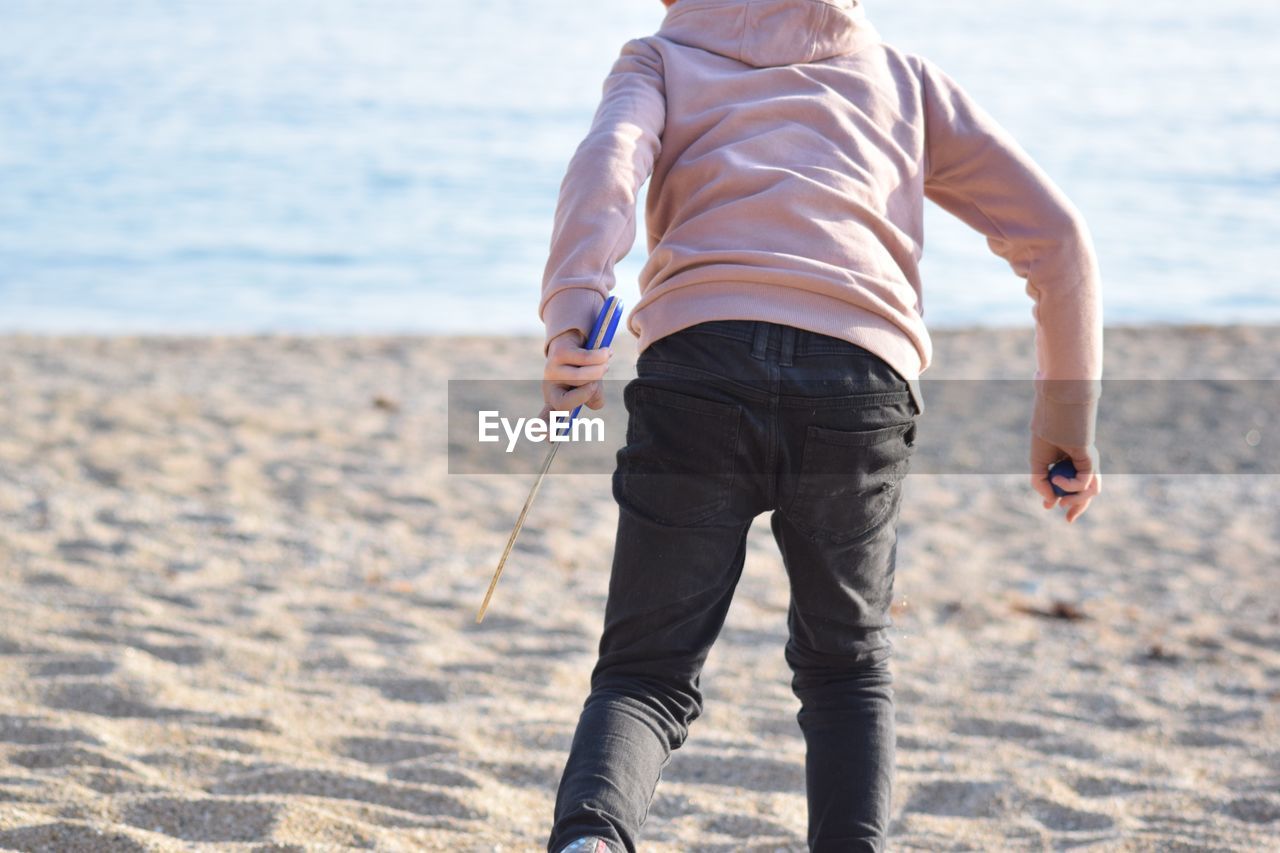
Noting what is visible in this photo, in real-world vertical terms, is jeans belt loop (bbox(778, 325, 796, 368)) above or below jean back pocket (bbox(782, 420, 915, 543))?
above

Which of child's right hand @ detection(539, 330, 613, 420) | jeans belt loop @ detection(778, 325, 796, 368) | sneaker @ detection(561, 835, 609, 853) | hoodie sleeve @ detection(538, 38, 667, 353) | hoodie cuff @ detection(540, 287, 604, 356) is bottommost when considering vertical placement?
sneaker @ detection(561, 835, 609, 853)

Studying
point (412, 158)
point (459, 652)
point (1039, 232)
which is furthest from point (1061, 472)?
point (412, 158)

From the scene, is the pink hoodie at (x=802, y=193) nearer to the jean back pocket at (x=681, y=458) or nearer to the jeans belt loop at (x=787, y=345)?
the jeans belt loop at (x=787, y=345)

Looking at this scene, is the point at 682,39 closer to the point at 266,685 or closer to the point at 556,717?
the point at 556,717

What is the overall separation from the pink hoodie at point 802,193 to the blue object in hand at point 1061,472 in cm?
6

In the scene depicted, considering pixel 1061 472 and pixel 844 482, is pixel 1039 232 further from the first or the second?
pixel 844 482

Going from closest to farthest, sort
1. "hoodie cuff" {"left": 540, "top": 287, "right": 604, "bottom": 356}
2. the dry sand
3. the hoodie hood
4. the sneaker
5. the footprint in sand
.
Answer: the sneaker
"hoodie cuff" {"left": 540, "top": 287, "right": 604, "bottom": 356}
the hoodie hood
the footprint in sand
the dry sand

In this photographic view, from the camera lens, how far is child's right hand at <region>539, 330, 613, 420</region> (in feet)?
5.60

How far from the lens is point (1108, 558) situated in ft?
14.8

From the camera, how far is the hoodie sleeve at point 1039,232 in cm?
197

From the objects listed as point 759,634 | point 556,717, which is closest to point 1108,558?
point 759,634

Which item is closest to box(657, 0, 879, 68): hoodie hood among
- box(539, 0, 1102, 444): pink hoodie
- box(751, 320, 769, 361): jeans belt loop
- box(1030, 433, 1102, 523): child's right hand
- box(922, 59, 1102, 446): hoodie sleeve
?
box(539, 0, 1102, 444): pink hoodie

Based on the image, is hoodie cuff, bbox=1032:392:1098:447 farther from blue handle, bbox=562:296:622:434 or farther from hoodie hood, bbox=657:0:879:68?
blue handle, bbox=562:296:622:434

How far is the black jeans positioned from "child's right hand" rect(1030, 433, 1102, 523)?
33 cm
